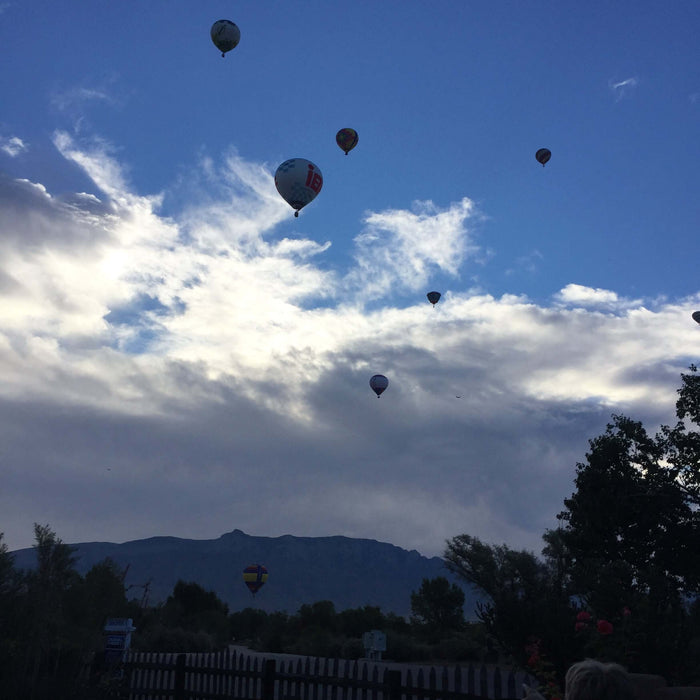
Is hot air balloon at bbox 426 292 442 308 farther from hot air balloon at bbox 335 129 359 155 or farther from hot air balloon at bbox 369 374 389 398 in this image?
hot air balloon at bbox 335 129 359 155

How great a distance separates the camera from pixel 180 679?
14.3 m

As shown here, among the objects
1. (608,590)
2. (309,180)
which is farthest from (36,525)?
(309,180)

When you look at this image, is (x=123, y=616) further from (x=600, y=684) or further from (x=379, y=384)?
(x=600, y=684)

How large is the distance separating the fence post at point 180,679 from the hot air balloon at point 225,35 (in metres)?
30.7

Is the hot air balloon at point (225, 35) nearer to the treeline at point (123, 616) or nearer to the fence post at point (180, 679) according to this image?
the treeline at point (123, 616)

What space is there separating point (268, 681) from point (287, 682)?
35 centimetres

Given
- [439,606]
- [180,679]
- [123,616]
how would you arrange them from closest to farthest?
[180,679]
[123,616]
[439,606]

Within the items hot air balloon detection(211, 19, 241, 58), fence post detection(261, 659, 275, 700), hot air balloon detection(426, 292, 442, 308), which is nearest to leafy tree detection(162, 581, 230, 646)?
hot air balloon detection(426, 292, 442, 308)

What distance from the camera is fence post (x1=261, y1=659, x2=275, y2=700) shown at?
499 inches

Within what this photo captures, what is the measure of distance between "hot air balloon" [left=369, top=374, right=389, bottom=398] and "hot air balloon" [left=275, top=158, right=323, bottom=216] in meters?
18.3

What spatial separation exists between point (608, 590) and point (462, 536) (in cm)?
3841

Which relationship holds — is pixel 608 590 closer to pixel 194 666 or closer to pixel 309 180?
pixel 194 666

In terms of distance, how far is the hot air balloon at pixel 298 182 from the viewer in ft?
107

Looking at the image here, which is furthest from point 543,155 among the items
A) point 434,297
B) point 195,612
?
point 195,612
